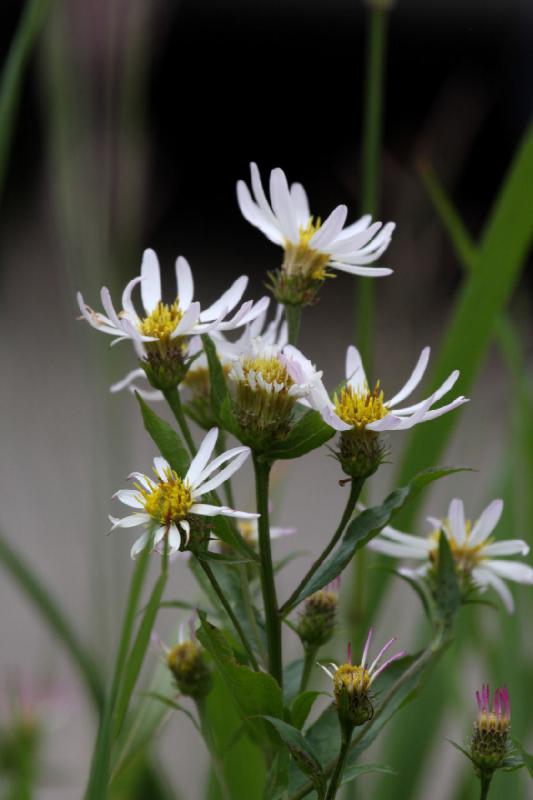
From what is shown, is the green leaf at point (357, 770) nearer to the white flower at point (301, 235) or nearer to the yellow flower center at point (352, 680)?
the yellow flower center at point (352, 680)

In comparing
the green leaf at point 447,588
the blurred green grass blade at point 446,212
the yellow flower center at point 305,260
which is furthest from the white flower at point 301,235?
the blurred green grass blade at point 446,212

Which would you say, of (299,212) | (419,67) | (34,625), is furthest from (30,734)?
(419,67)

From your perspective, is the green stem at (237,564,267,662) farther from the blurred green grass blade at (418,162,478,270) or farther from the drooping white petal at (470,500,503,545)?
the blurred green grass blade at (418,162,478,270)

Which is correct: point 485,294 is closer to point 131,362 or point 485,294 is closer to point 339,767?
point 339,767

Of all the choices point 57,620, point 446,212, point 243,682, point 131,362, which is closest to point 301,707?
point 243,682

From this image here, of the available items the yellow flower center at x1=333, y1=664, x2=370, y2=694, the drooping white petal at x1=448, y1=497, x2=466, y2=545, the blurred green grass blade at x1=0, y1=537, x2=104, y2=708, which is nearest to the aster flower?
the yellow flower center at x1=333, y1=664, x2=370, y2=694
